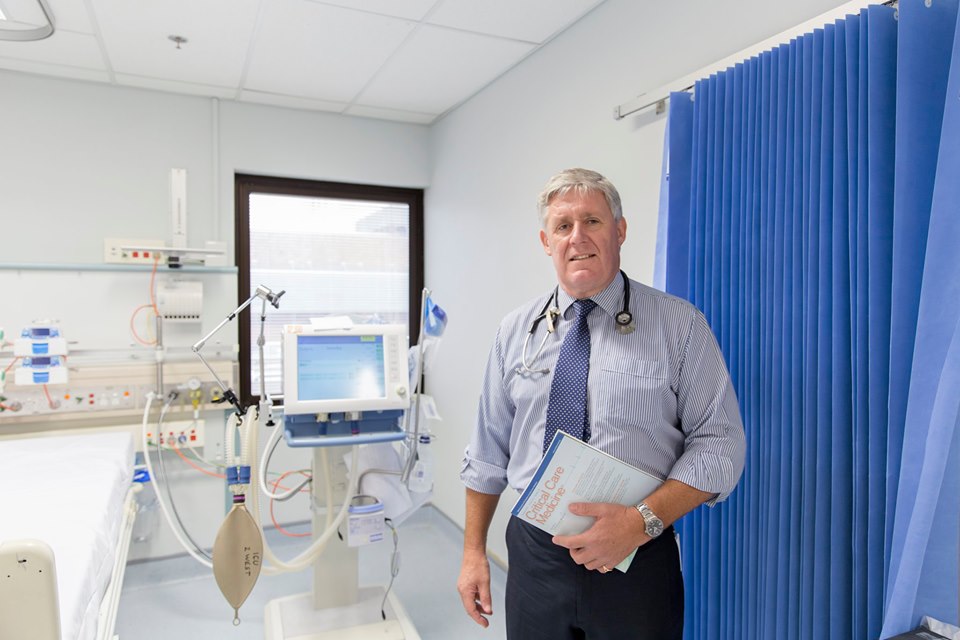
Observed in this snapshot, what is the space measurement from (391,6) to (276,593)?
2620mm

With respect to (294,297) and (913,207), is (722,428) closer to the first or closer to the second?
(913,207)

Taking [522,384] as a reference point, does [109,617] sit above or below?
below

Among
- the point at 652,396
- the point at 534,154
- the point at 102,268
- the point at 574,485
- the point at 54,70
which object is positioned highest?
the point at 54,70

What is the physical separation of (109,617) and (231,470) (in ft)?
1.86

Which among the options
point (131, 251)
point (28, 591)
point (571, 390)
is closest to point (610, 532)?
point (571, 390)

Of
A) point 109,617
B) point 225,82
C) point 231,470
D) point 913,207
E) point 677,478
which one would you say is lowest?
point 109,617

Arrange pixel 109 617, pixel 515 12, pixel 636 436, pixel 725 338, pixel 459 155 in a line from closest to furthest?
pixel 636 436
pixel 725 338
pixel 109 617
pixel 515 12
pixel 459 155

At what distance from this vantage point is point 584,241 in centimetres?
140

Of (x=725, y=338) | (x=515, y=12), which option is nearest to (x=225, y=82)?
(x=515, y=12)

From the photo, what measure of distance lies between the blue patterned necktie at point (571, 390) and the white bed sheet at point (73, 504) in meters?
1.09

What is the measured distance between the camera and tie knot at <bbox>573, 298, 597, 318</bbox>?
146 cm

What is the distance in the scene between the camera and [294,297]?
12.3 ft

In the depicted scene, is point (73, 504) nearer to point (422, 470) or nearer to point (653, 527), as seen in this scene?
point (422, 470)

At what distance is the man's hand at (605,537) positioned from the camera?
1.22 m
